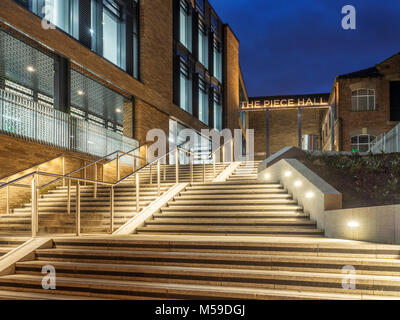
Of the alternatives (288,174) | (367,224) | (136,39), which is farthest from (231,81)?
(367,224)

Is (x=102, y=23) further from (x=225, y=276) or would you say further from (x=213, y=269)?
(x=225, y=276)

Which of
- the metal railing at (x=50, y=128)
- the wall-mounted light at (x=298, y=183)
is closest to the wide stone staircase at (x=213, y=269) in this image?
the wall-mounted light at (x=298, y=183)

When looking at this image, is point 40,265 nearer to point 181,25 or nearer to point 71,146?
point 71,146

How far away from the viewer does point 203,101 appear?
26.6 m

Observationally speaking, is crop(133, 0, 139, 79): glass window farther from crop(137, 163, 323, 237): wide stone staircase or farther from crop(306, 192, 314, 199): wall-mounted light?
crop(306, 192, 314, 199): wall-mounted light

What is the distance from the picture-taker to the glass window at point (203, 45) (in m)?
26.5

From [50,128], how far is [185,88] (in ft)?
39.6

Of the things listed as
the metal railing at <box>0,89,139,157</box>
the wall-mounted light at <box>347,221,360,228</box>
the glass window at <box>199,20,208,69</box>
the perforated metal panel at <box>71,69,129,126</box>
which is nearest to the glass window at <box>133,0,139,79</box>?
the perforated metal panel at <box>71,69,129,126</box>

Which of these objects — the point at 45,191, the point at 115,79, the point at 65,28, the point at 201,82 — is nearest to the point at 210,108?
the point at 201,82

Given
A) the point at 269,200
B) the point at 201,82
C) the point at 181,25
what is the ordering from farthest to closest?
the point at 201,82 → the point at 181,25 → the point at 269,200

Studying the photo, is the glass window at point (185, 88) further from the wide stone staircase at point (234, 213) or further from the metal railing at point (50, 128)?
the wide stone staircase at point (234, 213)

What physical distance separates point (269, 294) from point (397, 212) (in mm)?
2793
